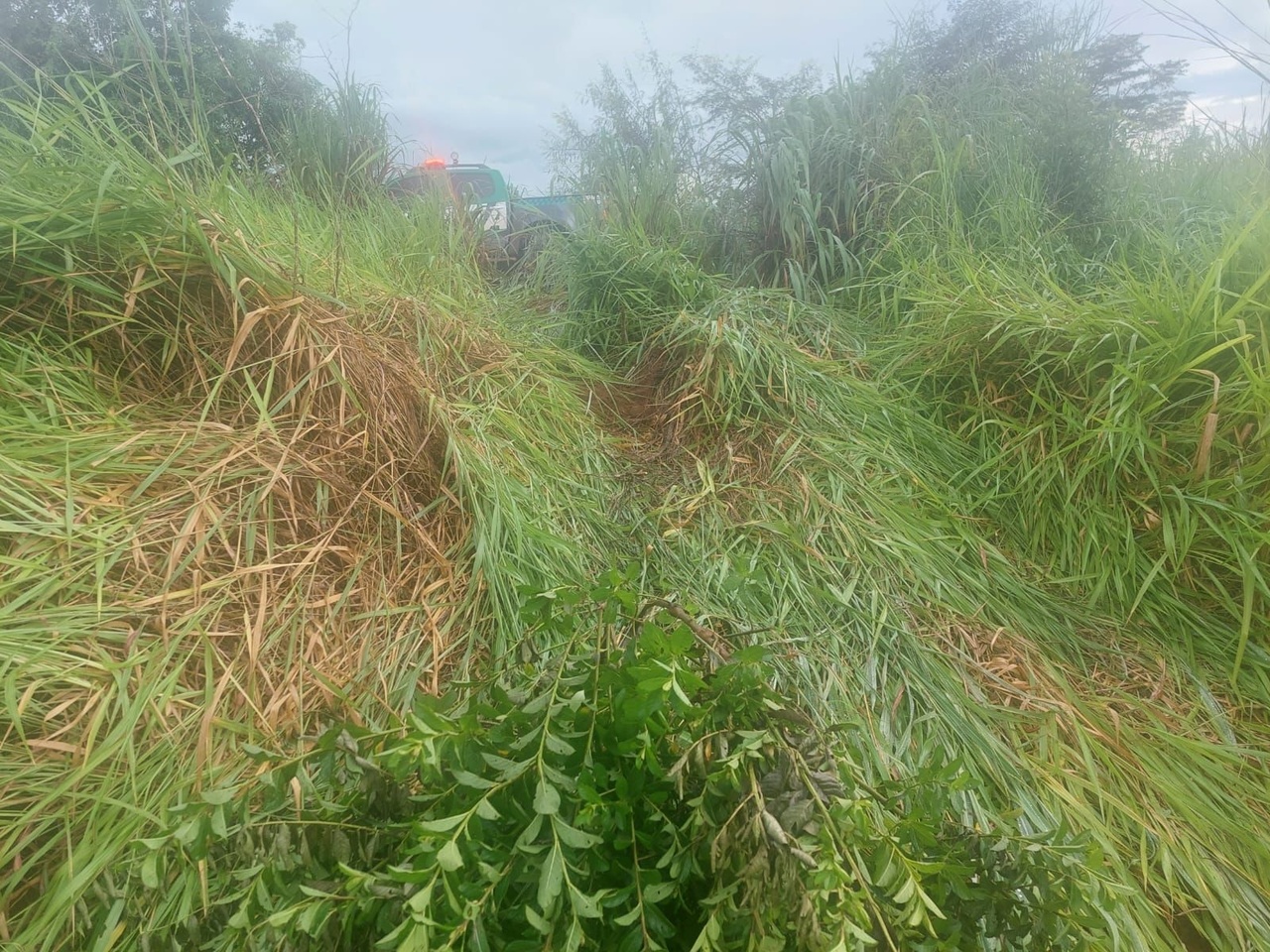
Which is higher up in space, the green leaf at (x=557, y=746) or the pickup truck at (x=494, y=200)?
the pickup truck at (x=494, y=200)

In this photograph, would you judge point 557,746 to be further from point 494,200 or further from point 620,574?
point 494,200

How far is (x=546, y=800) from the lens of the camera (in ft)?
1.88

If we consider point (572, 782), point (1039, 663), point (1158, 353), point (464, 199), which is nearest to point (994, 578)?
point (1039, 663)

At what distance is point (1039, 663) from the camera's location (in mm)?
1215

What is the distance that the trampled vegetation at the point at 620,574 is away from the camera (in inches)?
25.3

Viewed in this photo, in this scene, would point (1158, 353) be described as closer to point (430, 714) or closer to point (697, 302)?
→ point (697, 302)

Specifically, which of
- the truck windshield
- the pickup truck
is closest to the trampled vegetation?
the pickup truck

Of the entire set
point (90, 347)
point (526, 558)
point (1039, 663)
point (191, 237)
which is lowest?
point (1039, 663)

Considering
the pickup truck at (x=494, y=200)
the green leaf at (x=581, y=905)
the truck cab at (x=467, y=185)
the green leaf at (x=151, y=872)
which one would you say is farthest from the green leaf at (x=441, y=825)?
the truck cab at (x=467, y=185)

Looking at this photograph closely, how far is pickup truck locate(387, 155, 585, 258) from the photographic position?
298cm

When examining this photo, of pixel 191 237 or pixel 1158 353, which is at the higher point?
pixel 191 237

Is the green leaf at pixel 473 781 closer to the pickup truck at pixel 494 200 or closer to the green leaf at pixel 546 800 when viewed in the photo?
the green leaf at pixel 546 800

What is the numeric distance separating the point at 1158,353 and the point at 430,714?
1553 mm

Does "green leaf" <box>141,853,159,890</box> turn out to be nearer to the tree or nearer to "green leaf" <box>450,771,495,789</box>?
"green leaf" <box>450,771,495,789</box>
